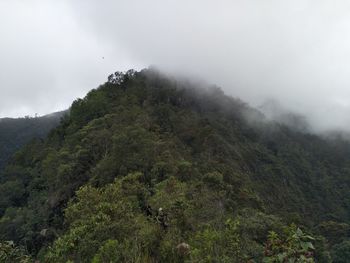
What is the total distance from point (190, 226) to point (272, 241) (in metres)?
13.7

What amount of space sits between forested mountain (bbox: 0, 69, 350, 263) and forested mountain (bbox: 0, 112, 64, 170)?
5377 cm

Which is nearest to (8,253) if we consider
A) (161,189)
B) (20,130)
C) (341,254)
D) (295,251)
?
(295,251)

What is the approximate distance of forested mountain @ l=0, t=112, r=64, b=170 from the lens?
11893 centimetres

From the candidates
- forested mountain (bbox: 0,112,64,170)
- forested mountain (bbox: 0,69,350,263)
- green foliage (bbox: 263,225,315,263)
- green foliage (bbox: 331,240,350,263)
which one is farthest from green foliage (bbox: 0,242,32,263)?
forested mountain (bbox: 0,112,64,170)

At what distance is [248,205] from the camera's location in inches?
1748

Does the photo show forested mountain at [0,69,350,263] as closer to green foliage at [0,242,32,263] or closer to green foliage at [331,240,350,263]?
green foliage at [0,242,32,263]

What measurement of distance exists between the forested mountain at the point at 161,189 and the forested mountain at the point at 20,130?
176ft

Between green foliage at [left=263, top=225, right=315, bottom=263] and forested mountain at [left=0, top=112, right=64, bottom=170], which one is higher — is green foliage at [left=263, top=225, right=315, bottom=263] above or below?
above

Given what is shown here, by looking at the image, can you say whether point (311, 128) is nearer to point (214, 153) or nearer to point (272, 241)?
point (214, 153)

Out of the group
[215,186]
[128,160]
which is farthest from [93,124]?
[215,186]

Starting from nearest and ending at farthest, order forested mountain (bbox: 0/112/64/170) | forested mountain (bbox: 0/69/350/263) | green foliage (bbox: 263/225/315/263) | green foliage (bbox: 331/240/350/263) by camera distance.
Result: green foliage (bbox: 263/225/315/263) < forested mountain (bbox: 0/69/350/263) < green foliage (bbox: 331/240/350/263) < forested mountain (bbox: 0/112/64/170)

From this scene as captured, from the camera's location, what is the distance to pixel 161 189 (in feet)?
98.4

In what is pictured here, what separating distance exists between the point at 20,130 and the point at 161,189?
115172 millimetres

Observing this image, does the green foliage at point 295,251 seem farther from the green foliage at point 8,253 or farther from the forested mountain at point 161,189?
the green foliage at point 8,253
